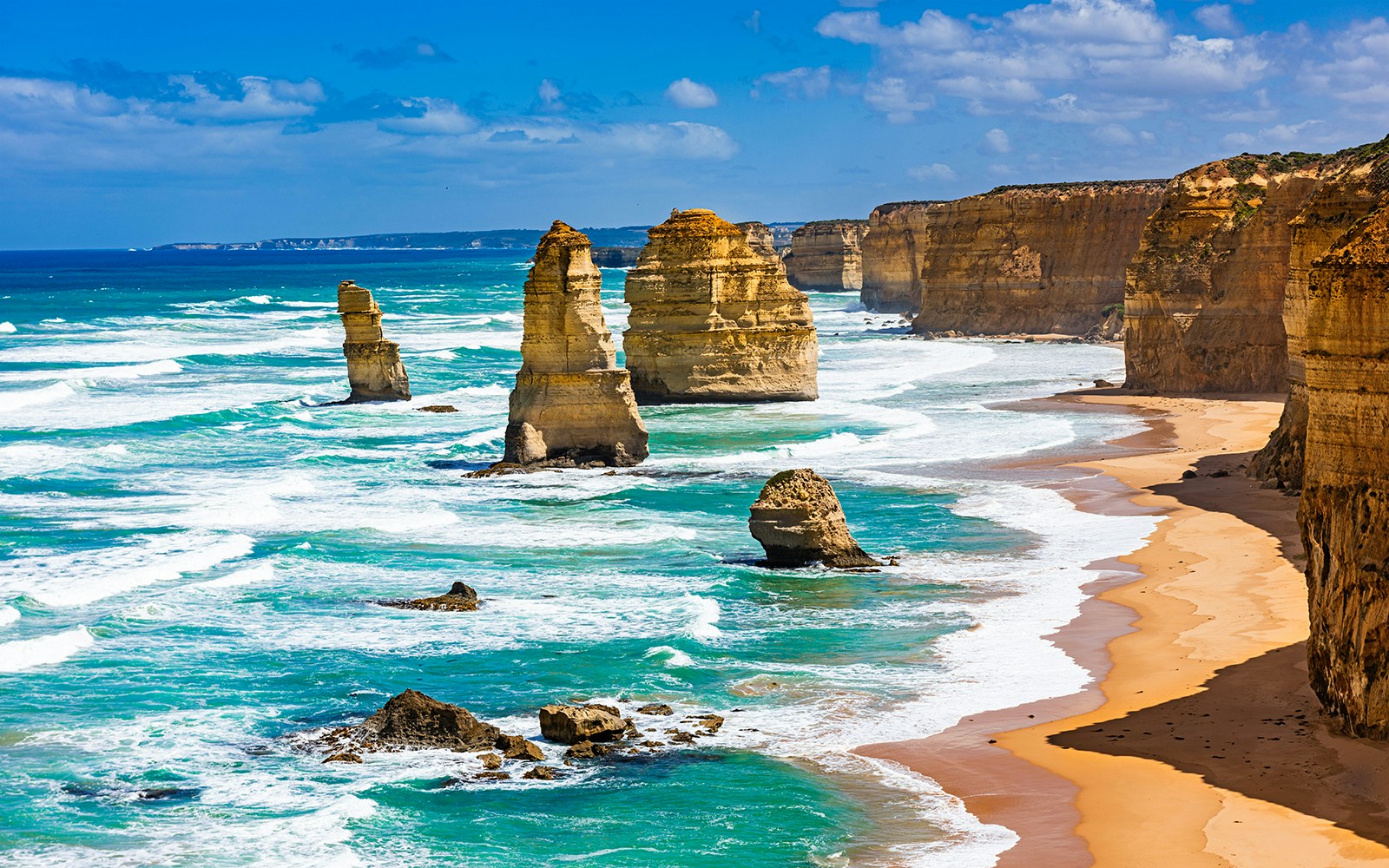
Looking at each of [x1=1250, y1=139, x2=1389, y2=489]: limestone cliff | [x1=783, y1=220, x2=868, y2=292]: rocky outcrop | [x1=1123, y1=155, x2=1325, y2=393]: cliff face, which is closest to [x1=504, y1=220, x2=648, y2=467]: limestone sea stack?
[x1=1250, y1=139, x2=1389, y2=489]: limestone cliff

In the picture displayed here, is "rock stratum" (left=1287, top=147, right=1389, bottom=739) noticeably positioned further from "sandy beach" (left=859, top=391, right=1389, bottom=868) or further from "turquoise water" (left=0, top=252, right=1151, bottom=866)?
"turquoise water" (left=0, top=252, right=1151, bottom=866)

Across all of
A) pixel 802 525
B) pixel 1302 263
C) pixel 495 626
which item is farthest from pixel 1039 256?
pixel 495 626

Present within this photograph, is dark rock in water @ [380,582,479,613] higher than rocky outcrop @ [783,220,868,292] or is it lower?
lower

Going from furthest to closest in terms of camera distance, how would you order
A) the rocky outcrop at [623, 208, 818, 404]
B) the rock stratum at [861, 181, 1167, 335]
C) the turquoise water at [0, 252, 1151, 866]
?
the rock stratum at [861, 181, 1167, 335], the rocky outcrop at [623, 208, 818, 404], the turquoise water at [0, 252, 1151, 866]

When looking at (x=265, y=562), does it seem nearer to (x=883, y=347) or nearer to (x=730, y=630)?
(x=730, y=630)

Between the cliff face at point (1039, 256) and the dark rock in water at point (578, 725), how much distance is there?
58433 mm

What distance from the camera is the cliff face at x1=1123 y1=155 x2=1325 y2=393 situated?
41.2 metres

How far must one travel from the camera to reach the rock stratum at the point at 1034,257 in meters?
70.3

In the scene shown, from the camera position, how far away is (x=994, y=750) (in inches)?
569

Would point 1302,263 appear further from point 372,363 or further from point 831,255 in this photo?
point 831,255

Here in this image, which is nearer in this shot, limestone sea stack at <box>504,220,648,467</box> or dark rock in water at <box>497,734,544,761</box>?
dark rock in water at <box>497,734,544,761</box>

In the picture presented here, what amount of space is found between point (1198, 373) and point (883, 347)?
86.2 feet

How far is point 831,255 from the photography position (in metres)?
130

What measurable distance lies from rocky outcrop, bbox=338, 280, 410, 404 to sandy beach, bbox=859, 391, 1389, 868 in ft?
86.4
